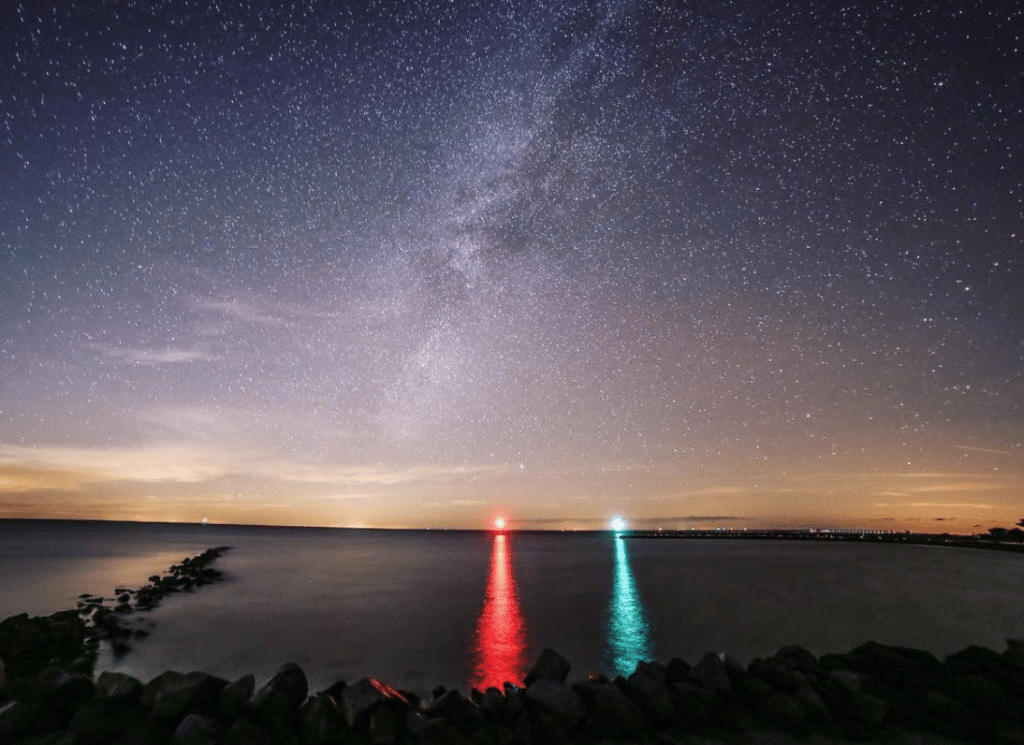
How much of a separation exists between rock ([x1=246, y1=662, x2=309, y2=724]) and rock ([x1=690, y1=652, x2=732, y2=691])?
6.30 metres

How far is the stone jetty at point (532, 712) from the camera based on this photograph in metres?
7.55

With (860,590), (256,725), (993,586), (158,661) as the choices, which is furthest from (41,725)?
(993,586)

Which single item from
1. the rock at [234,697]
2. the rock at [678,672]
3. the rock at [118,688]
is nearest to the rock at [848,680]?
the rock at [678,672]

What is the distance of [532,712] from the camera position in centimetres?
811

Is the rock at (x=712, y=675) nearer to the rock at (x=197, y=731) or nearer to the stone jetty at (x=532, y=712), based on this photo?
the stone jetty at (x=532, y=712)

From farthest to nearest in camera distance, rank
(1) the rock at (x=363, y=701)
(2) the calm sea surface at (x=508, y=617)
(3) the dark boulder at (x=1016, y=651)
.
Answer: (2) the calm sea surface at (x=508, y=617)
(3) the dark boulder at (x=1016, y=651)
(1) the rock at (x=363, y=701)

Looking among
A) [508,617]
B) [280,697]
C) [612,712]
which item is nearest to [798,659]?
[612,712]

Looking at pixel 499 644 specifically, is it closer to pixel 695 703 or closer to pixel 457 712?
pixel 457 712

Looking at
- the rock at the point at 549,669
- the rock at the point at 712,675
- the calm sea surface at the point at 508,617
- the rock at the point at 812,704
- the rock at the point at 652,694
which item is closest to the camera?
the rock at the point at 652,694

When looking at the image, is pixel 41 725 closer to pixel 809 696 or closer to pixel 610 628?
pixel 809 696

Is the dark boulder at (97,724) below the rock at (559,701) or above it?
below

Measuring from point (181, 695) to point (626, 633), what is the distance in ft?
47.9

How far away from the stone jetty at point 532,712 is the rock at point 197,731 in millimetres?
14

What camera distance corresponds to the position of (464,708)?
828cm
